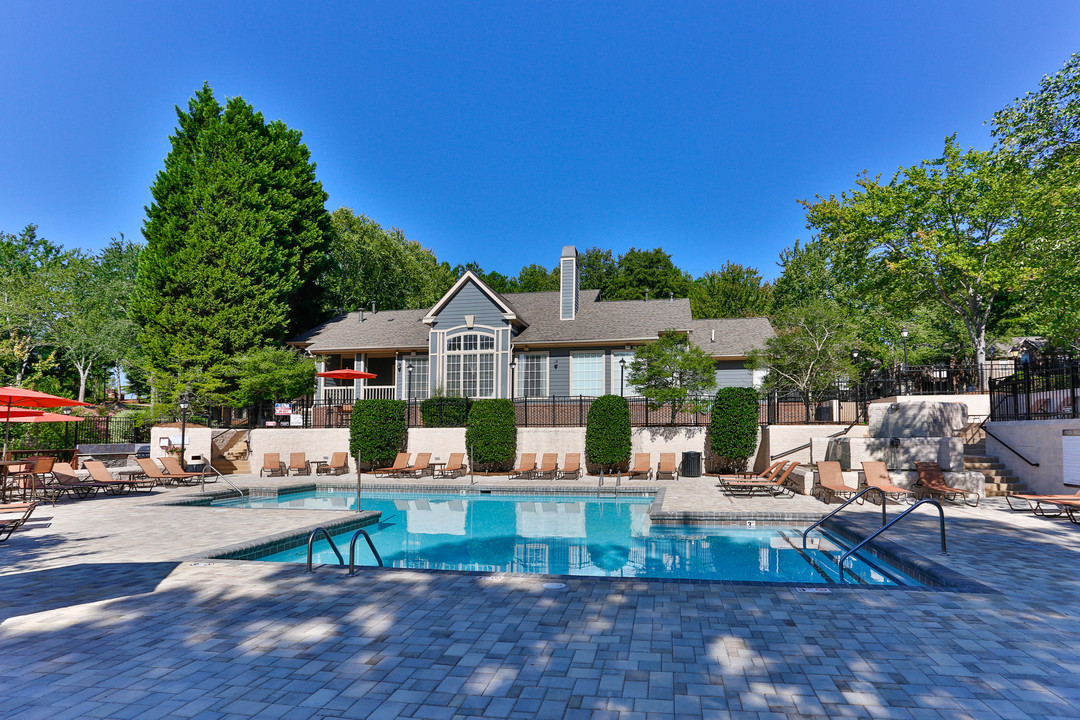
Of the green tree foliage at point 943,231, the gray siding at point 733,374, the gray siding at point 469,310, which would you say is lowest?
the gray siding at point 733,374

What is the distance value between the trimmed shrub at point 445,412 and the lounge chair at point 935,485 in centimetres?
1499

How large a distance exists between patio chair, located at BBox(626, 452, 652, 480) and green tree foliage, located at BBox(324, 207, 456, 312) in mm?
29473

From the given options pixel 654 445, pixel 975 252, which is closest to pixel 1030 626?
pixel 654 445

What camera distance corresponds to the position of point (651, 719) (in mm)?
3590

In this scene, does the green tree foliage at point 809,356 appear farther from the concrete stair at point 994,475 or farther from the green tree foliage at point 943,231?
the concrete stair at point 994,475

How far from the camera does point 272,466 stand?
70.8 ft

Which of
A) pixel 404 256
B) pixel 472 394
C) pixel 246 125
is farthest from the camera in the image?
pixel 404 256

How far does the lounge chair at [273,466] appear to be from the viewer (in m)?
21.6

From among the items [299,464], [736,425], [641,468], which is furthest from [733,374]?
[299,464]

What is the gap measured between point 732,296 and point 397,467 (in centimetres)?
3971

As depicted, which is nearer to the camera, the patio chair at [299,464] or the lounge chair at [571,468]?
the lounge chair at [571,468]

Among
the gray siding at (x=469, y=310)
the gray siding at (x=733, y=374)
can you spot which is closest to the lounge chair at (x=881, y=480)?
the gray siding at (x=733, y=374)

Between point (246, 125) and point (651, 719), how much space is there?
34.5m

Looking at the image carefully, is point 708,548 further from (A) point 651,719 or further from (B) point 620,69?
(B) point 620,69
